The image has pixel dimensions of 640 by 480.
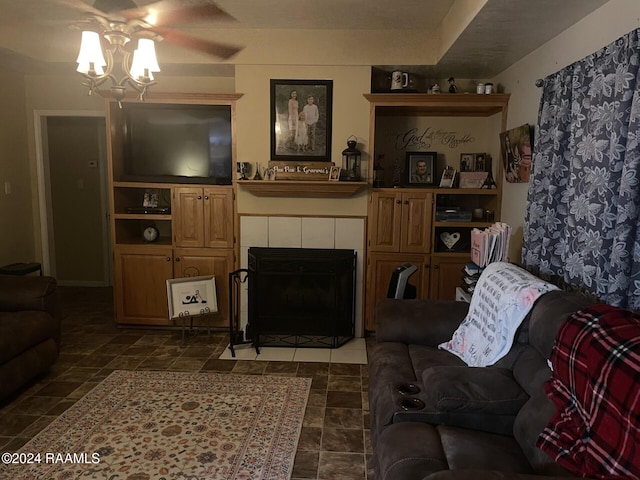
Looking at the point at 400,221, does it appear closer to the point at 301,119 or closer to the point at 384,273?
the point at 384,273

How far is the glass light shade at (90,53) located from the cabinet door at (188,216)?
1746 millimetres

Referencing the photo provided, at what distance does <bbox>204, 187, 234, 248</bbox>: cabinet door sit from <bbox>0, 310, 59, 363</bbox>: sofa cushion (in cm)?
139

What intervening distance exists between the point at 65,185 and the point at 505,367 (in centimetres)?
538

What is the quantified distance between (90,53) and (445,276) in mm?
3080

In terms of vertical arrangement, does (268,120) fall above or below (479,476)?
above

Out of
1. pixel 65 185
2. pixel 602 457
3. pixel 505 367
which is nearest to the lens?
pixel 602 457

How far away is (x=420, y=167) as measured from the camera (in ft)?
13.7

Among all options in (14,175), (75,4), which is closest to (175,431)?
(75,4)

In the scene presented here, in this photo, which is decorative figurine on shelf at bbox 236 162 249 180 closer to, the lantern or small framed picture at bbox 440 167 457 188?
the lantern

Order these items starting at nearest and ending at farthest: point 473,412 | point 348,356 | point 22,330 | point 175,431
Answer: point 473,412 < point 175,431 < point 22,330 < point 348,356

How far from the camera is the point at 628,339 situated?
4.58 ft

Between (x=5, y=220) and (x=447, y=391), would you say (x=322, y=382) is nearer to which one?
(x=447, y=391)

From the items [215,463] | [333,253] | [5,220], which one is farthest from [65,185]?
[215,463]

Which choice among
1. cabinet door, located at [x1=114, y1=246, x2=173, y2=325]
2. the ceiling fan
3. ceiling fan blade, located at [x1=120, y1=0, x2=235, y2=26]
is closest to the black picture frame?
ceiling fan blade, located at [x1=120, y1=0, x2=235, y2=26]
